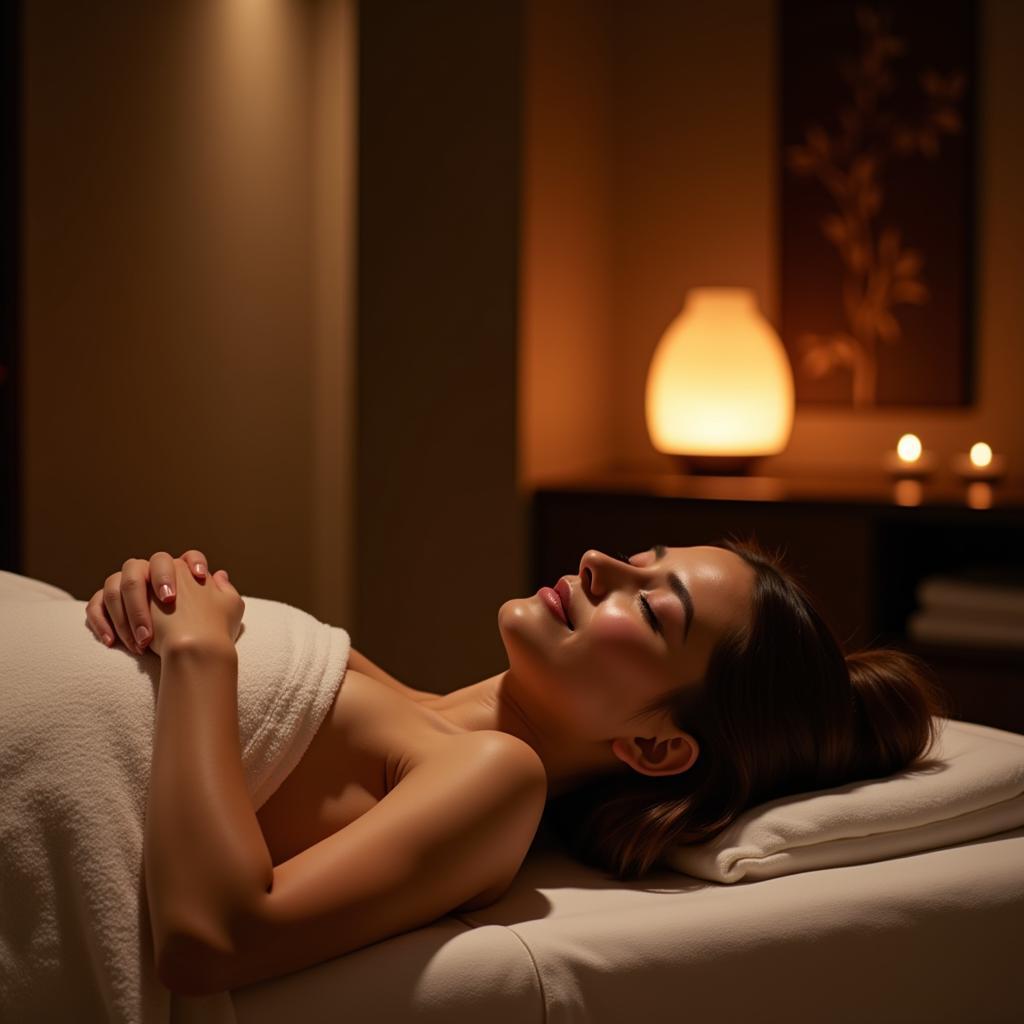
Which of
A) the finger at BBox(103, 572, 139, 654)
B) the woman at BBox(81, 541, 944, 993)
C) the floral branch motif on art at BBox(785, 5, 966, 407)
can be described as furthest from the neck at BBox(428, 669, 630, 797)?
the floral branch motif on art at BBox(785, 5, 966, 407)

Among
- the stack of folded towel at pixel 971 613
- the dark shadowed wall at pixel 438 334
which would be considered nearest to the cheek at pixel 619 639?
the stack of folded towel at pixel 971 613

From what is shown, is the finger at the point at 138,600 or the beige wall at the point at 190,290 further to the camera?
the beige wall at the point at 190,290

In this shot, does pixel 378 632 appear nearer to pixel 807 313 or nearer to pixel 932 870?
pixel 807 313

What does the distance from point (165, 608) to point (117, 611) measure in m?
0.06

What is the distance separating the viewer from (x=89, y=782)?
3.99 ft

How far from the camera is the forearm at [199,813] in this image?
3.68 ft

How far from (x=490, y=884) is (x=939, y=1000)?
1.46 ft

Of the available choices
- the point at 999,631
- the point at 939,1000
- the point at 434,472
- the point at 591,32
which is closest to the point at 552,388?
the point at 434,472

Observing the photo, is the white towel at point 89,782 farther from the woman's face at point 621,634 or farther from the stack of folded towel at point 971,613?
the stack of folded towel at point 971,613

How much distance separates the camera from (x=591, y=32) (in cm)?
356

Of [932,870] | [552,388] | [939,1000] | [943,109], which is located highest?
[943,109]

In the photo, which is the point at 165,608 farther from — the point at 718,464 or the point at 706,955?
the point at 718,464

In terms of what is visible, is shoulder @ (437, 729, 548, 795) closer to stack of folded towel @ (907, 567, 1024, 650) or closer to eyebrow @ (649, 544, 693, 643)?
eyebrow @ (649, 544, 693, 643)

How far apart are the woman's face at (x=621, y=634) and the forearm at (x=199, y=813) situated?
33 cm
